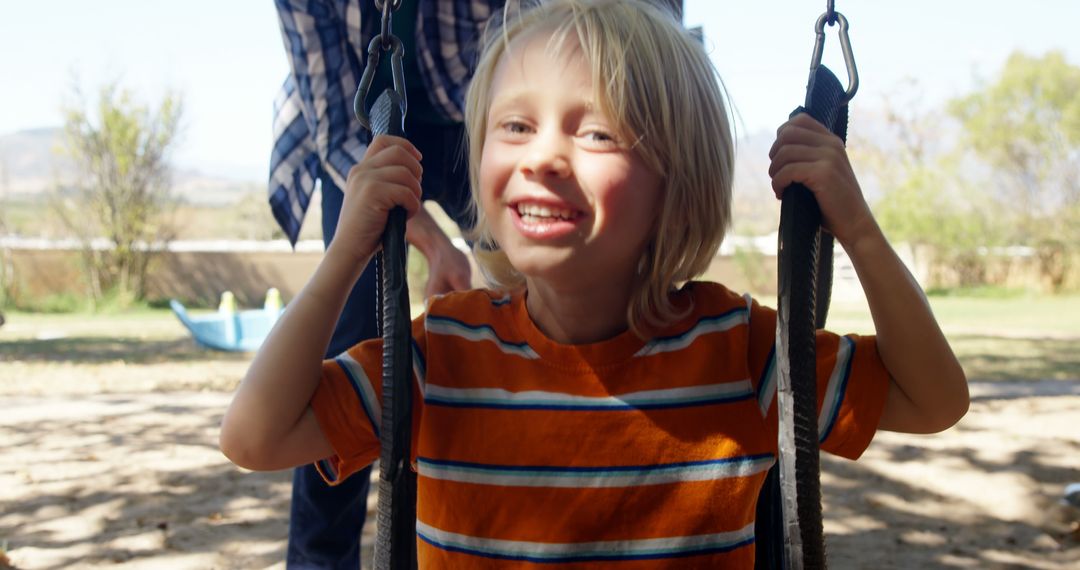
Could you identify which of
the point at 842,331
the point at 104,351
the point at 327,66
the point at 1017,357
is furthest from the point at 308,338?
the point at 842,331

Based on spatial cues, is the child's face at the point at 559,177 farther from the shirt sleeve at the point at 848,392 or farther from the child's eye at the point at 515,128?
the shirt sleeve at the point at 848,392

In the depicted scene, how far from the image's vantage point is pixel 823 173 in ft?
4.31

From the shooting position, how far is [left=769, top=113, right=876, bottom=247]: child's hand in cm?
131

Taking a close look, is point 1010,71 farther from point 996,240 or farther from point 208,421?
point 208,421

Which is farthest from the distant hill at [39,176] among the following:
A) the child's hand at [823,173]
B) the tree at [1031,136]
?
the child's hand at [823,173]

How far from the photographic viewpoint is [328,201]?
230 centimetres

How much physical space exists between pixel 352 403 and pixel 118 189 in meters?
17.3

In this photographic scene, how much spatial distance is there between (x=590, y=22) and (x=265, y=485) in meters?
3.36

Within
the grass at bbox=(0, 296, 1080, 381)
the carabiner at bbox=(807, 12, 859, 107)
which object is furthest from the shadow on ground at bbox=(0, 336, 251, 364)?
the carabiner at bbox=(807, 12, 859, 107)

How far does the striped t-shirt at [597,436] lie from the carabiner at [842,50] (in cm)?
35

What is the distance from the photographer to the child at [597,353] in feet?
4.46

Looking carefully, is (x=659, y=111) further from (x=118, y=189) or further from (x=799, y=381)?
(x=118, y=189)

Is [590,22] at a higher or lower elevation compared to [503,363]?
higher

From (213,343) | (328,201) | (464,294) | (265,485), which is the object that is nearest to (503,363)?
(464,294)
